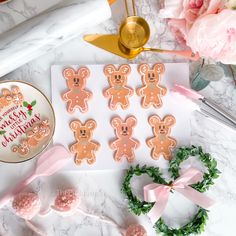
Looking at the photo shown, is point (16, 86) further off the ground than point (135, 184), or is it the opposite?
point (16, 86)

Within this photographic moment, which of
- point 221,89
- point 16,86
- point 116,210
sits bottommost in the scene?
point 116,210

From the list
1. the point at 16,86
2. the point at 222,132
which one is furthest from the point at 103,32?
the point at 222,132

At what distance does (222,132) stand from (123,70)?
217 mm

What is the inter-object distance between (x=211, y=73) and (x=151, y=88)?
0.37 ft

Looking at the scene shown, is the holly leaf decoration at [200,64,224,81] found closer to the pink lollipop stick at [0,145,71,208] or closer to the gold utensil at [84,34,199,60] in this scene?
the gold utensil at [84,34,199,60]

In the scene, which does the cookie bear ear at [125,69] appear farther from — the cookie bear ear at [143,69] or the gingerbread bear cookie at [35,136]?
the gingerbread bear cookie at [35,136]

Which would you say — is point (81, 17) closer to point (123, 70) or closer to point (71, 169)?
point (123, 70)

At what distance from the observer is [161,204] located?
0.75m

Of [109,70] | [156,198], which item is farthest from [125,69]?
[156,198]

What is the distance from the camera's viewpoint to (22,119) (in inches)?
29.7

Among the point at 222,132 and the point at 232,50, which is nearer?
the point at 232,50

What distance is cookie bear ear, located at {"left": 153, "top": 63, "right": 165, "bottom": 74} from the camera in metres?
0.79

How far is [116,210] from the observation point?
771mm

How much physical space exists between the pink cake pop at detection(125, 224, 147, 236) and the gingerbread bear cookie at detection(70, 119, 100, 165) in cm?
13
